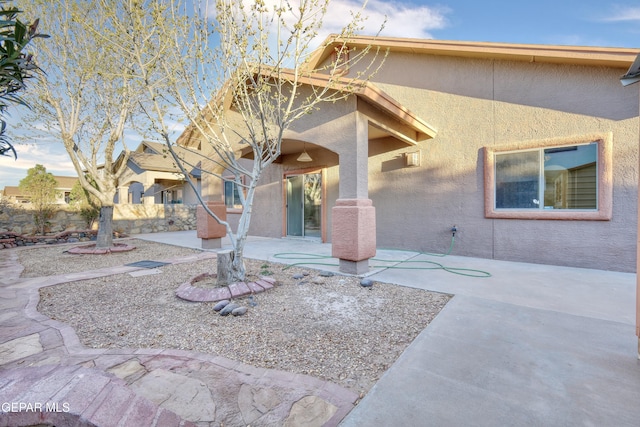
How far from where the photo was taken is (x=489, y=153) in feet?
20.0

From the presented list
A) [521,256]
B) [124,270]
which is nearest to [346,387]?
[124,270]

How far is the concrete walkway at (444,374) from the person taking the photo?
1648mm

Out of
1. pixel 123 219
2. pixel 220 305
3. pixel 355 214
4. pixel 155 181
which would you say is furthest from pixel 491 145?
pixel 155 181

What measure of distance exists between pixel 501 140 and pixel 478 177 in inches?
33.9

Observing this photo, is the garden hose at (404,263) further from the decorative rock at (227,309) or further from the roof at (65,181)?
the roof at (65,181)

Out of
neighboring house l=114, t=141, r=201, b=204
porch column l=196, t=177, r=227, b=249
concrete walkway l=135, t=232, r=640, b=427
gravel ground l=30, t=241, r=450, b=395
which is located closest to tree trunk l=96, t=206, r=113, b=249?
porch column l=196, t=177, r=227, b=249

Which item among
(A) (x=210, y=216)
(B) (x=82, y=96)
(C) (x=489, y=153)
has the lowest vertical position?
(A) (x=210, y=216)

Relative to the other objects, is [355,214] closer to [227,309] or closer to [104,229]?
[227,309]

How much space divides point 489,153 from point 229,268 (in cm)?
572

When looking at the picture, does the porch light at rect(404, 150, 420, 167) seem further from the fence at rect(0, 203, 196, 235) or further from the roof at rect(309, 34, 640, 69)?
the fence at rect(0, 203, 196, 235)

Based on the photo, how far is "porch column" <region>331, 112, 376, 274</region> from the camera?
4.78 m

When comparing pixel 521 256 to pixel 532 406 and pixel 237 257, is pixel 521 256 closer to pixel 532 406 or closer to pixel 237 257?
pixel 532 406

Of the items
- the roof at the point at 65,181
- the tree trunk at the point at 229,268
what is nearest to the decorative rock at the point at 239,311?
the tree trunk at the point at 229,268

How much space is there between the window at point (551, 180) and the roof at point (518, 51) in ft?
4.25
